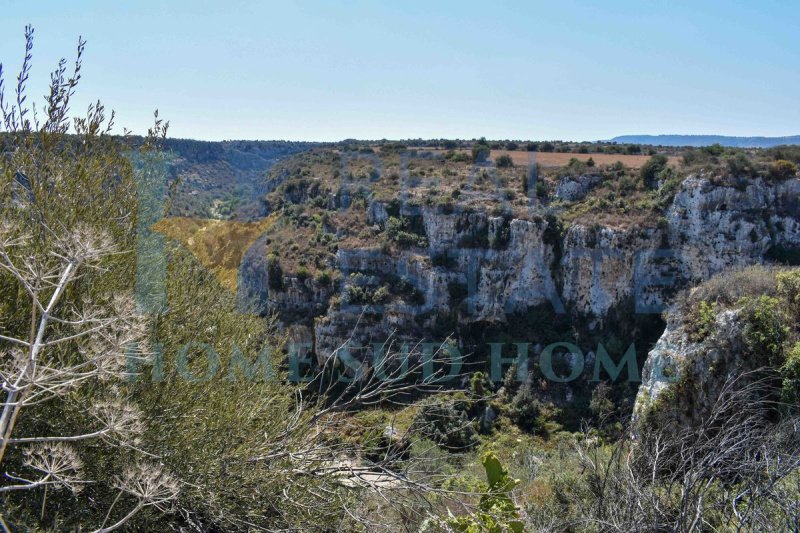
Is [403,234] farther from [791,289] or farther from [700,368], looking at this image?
[791,289]

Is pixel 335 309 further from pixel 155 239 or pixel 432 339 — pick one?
pixel 155 239

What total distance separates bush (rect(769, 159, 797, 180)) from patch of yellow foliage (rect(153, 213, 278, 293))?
61.0 ft

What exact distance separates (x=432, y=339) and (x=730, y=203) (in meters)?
11.4

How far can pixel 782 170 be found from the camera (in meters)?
19.1

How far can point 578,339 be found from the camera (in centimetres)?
1908

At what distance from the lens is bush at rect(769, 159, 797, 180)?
19.0 m

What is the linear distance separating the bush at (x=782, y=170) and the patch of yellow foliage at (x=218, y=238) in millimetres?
18590

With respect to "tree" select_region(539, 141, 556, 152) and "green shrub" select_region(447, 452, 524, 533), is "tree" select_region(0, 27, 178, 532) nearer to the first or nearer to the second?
"green shrub" select_region(447, 452, 524, 533)

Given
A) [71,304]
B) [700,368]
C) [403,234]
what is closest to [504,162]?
[403,234]

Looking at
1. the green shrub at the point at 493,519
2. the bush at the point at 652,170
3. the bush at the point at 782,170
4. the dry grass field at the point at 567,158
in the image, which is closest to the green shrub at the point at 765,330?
the green shrub at the point at 493,519

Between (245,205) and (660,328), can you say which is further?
(245,205)

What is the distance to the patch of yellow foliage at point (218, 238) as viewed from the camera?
715 centimetres

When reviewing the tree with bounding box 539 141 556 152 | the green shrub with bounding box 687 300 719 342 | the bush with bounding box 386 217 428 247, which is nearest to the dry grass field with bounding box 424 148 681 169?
the tree with bounding box 539 141 556 152

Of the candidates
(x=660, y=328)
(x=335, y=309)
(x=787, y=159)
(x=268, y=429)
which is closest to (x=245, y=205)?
(x=335, y=309)
